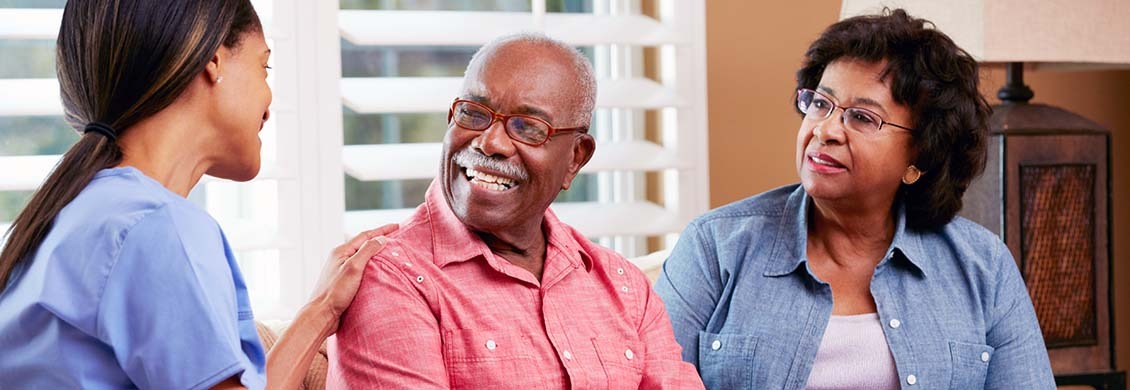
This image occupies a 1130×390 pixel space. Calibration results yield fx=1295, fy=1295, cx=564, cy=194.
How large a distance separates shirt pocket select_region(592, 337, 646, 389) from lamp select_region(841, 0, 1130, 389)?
1.00m

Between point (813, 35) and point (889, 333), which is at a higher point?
point (813, 35)

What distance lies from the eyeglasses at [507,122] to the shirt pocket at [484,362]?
0.27 metres

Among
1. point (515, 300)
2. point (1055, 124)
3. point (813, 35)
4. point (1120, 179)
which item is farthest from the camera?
point (1120, 179)

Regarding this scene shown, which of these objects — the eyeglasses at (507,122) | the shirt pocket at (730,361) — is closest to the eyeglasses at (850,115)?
the shirt pocket at (730,361)

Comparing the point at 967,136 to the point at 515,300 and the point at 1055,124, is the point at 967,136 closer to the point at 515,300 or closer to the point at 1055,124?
the point at 1055,124

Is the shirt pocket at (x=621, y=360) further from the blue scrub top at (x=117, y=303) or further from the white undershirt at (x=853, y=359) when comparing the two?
the blue scrub top at (x=117, y=303)

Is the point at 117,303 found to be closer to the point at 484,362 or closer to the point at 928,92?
the point at 484,362

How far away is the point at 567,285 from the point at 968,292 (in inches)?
30.3

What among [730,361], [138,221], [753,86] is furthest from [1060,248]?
[138,221]

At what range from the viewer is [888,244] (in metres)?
2.23

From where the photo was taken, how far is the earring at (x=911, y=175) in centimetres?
222

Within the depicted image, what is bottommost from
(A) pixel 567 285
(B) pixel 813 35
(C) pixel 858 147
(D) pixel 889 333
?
(D) pixel 889 333

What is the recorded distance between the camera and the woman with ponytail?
4.26ft

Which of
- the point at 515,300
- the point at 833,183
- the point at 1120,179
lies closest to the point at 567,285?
the point at 515,300
